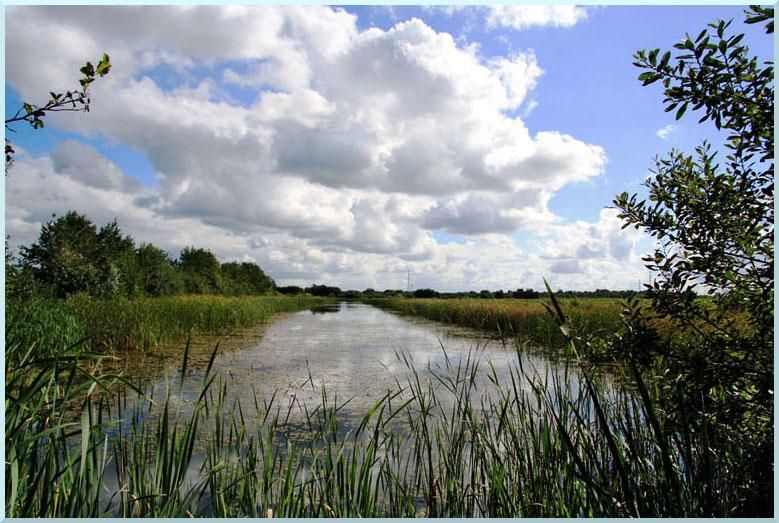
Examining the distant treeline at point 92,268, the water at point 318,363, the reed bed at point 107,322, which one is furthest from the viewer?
the distant treeline at point 92,268

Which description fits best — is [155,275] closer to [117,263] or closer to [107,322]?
[117,263]

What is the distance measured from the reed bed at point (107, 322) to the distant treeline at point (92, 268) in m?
1.62

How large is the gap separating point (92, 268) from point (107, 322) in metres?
9.81

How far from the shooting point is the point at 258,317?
18.5 metres

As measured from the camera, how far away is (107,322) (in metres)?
8.92

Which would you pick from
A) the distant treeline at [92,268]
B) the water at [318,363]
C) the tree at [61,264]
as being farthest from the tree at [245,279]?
the water at [318,363]

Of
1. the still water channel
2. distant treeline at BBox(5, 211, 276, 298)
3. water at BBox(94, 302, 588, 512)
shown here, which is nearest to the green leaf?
water at BBox(94, 302, 588, 512)

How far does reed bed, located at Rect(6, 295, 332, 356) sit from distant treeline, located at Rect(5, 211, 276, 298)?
1.62 m

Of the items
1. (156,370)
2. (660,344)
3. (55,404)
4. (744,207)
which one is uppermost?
(744,207)

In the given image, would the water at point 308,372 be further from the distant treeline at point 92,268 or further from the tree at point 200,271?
the tree at point 200,271

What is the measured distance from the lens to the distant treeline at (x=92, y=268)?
16.0 metres

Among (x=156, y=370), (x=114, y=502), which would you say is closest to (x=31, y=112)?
(x=114, y=502)

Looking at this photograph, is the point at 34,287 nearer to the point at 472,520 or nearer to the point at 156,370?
the point at 156,370

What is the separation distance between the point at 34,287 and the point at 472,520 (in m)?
14.3
